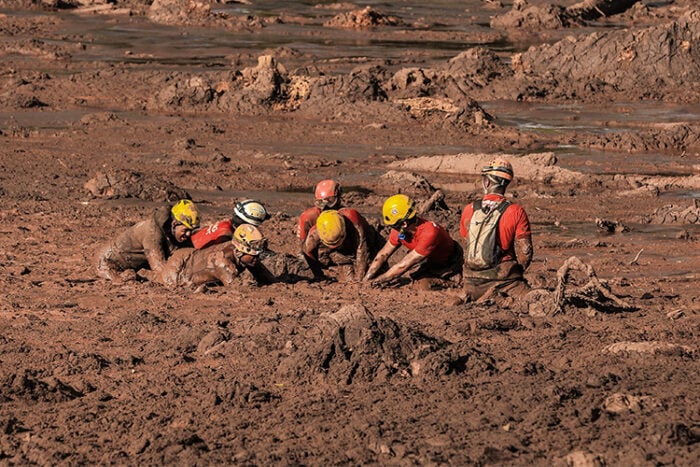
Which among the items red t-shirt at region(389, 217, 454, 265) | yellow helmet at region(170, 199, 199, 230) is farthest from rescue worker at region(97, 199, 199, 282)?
red t-shirt at region(389, 217, 454, 265)

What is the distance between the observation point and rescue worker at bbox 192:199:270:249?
12.6 metres

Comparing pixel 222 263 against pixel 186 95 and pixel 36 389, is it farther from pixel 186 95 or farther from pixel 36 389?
pixel 186 95

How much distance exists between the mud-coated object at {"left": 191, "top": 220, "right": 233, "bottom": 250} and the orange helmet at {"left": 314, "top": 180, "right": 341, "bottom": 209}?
1.03 m

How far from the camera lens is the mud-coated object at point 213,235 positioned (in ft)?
42.1

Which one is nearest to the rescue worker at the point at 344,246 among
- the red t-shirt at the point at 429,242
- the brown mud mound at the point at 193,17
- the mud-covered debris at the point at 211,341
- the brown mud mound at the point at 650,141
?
the red t-shirt at the point at 429,242

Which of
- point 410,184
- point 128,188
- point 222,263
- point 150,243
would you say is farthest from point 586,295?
point 128,188

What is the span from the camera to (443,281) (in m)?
13.0

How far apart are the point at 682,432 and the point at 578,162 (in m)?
13.1

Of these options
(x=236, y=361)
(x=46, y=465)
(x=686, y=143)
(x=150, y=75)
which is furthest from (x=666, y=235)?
(x=150, y=75)

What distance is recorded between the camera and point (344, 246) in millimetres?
13211

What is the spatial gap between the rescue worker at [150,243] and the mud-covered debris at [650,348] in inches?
184

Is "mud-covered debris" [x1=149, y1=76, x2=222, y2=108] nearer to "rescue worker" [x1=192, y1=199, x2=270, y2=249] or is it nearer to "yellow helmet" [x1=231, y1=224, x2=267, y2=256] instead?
"rescue worker" [x1=192, y1=199, x2=270, y2=249]

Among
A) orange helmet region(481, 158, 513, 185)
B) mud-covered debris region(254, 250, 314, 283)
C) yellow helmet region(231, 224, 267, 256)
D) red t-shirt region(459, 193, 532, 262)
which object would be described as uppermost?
orange helmet region(481, 158, 513, 185)

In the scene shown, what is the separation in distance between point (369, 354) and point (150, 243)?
160 inches
